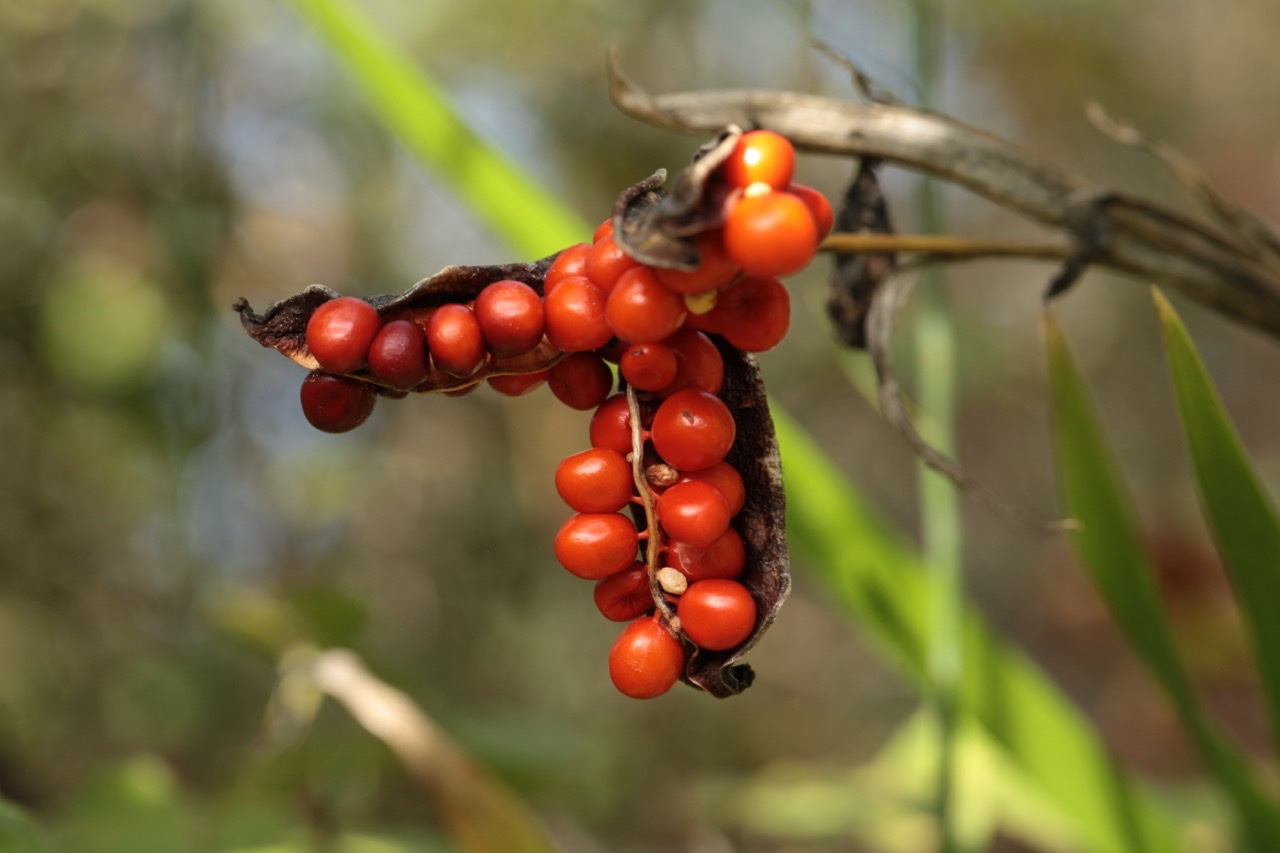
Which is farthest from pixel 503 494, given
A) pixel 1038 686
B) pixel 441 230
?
pixel 1038 686

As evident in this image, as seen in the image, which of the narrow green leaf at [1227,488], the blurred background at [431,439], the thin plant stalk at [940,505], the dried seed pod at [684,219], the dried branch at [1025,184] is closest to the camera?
the dried seed pod at [684,219]

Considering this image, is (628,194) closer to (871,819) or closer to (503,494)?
(871,819)

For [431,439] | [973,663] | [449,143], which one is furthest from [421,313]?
[431,439]

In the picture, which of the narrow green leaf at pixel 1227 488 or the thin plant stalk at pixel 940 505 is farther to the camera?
the thin plant stalk at pixel 940 505

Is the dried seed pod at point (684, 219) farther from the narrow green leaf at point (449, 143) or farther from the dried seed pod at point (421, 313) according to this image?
the narrow green leaf at point (449, 143)

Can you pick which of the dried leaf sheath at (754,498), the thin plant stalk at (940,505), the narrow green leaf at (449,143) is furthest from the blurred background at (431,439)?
the dried leaf sheath at (754,498)

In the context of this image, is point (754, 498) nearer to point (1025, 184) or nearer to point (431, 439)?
point (1025, 184)
